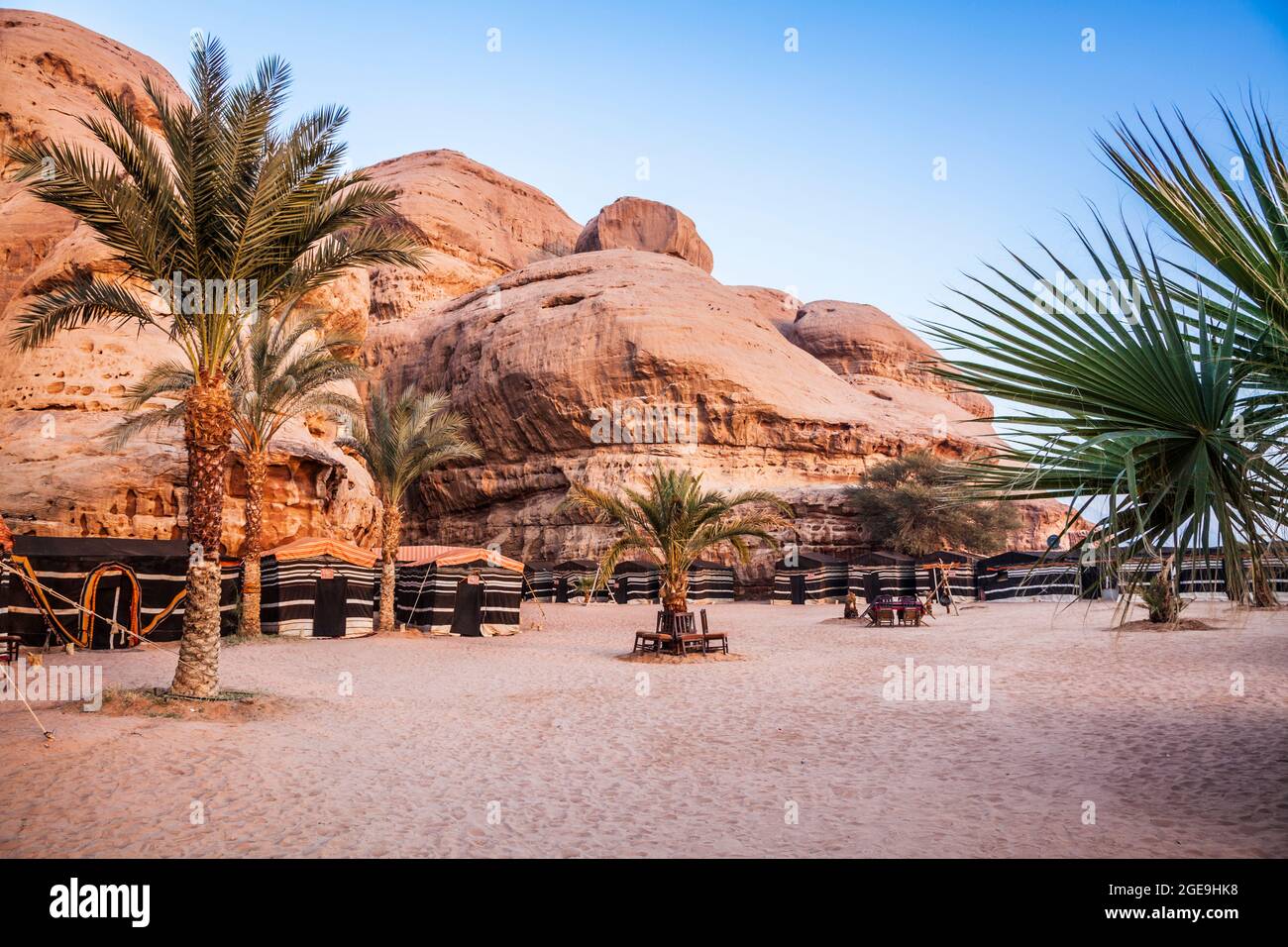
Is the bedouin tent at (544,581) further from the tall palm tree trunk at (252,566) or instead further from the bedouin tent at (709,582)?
the tall palm tree trunk at (252,566)

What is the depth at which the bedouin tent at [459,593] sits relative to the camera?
21.5 m

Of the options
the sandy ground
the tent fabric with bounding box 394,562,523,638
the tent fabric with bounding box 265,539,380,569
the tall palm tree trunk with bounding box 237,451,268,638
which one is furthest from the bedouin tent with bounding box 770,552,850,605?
the tall palm tree trunk with bounding box 237,451,268,638

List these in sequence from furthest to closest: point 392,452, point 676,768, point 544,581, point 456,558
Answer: point 544,581
point 456,558
point 392,452
point 676,768

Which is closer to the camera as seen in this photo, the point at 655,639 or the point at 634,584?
the point at 655,639

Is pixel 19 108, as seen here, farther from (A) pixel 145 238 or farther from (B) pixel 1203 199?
(B) pixel 1203 199

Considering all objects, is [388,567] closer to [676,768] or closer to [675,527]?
[675,527]

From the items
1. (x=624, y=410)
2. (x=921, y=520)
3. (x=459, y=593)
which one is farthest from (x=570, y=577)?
(x=921, y=520)

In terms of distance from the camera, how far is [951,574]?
3475 cm

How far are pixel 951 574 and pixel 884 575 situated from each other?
3304 mm

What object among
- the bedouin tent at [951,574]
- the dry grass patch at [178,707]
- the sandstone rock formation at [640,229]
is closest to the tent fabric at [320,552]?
the dry grass patch at [178,707]

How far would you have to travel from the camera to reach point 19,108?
1722 inches

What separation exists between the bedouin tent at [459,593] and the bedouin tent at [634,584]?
14026 mm
